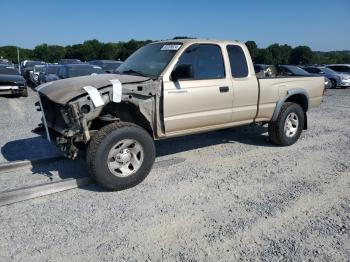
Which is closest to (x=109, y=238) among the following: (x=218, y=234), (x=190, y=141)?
(x=218, y=234)

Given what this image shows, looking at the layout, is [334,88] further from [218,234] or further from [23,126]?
[218,234]

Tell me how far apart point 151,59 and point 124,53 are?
62326 mm

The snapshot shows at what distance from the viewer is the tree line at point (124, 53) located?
54688 millimetres

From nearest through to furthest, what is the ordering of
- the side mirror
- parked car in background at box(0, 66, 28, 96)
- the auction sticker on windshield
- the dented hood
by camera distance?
the dented hood < the side mirror < the auction sticker on windshield < parked car in background at box(0, 66, 28, 96)

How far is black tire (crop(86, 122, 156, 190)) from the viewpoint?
169 inches

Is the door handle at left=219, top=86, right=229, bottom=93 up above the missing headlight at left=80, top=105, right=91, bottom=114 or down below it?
above

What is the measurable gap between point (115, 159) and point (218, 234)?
5.64 ft

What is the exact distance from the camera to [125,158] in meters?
4.57

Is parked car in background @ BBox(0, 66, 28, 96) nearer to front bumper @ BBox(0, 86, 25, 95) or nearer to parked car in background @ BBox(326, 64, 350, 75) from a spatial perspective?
front bumper @ BBox(0, 86, 25, 95)

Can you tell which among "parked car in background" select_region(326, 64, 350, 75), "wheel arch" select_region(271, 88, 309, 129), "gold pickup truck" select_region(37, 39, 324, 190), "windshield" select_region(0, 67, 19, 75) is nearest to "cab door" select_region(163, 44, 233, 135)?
"gold pickup truck" select_region(37, 39, 324, 190)

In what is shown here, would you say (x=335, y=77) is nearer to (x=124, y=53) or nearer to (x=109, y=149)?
(x=109, y=149)

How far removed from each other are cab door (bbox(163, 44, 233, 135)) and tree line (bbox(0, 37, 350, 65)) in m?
37.8

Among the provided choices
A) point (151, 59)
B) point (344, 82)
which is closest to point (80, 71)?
point (151, 59)

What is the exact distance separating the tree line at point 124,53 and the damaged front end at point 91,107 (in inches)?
1532
